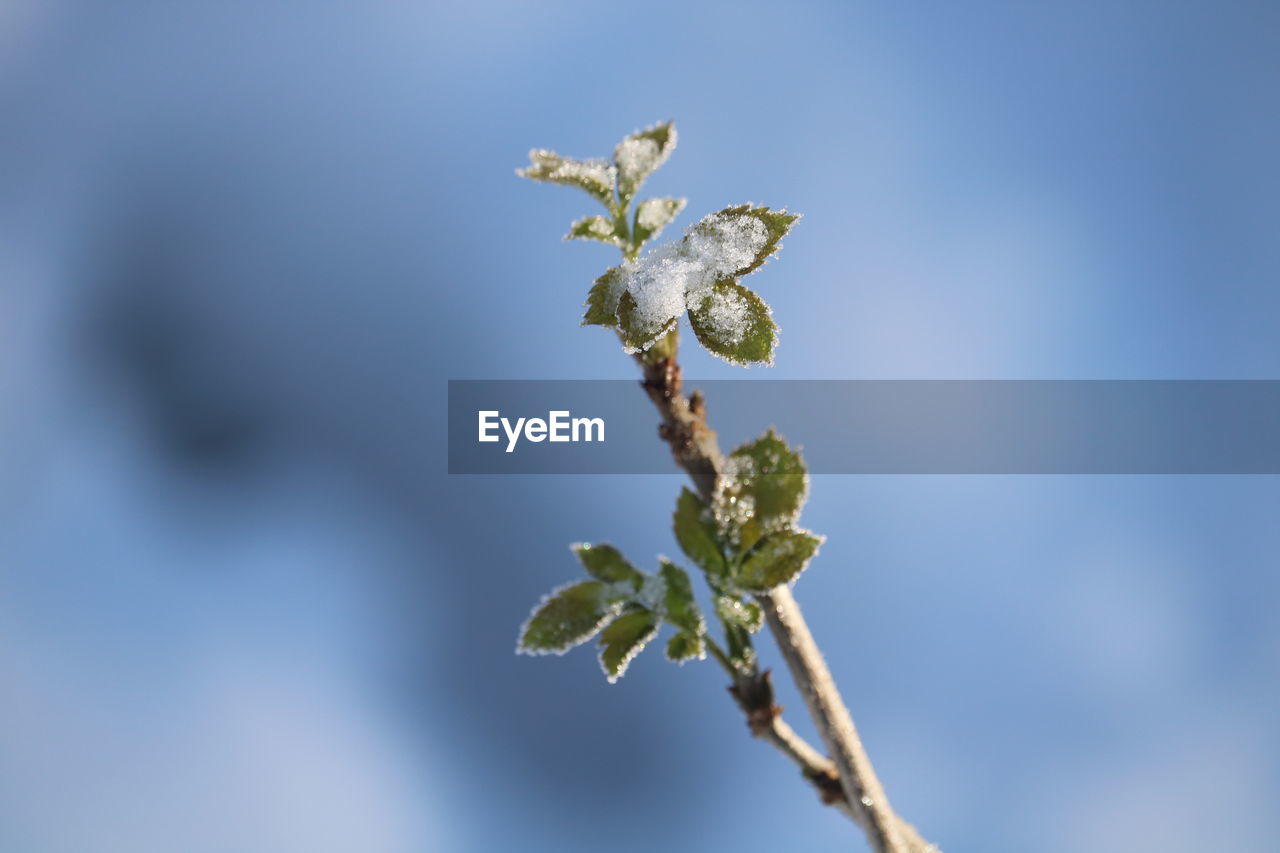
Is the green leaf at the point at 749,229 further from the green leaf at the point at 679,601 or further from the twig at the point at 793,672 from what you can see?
the green leaf at the point at 679,601

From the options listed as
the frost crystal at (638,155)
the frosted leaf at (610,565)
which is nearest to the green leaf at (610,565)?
the frosted leaf at (610,565)

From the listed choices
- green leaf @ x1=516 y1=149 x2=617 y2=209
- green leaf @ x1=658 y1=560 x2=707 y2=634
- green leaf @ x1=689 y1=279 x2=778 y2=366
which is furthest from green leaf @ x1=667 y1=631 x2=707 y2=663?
green leaf @ x1=516 y1=149 x2=617 y2=209

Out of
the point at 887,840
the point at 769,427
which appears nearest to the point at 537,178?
the point at 769,427

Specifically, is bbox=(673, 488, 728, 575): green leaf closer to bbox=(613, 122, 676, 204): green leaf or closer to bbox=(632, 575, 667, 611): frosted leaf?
bbox=(632, 575, 667, 611): frosted leaf

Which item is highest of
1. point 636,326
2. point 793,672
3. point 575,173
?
point 575,173

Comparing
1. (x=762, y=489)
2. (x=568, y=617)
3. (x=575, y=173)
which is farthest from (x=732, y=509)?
(x=575, y=173)

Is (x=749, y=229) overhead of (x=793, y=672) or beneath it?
overhead

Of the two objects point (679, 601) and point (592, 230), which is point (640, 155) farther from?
point (679, 601)
